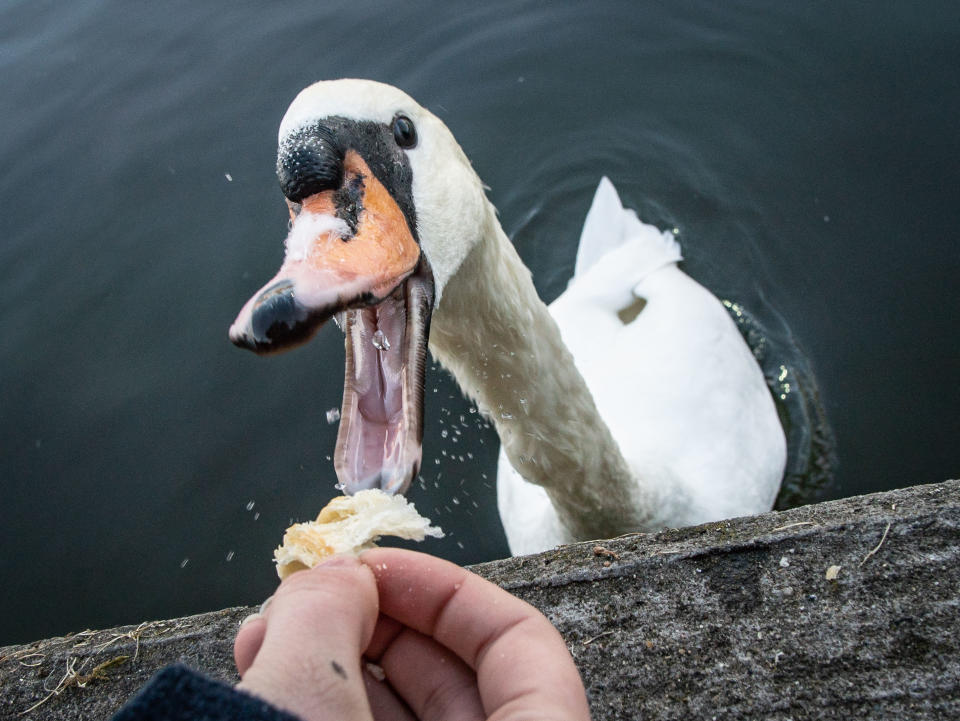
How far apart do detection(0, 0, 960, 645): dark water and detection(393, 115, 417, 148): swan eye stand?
9.51 feet

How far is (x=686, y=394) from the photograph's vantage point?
→ 3.87 metres

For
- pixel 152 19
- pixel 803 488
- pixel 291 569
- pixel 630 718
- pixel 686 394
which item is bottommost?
pixel 803 488

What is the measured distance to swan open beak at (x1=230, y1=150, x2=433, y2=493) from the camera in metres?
1.46

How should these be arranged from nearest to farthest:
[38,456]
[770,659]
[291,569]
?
1. [291,569]
2. [770,659]
3. [38,456]

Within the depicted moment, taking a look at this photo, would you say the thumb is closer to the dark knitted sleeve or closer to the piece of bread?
the dark knitted sleeve

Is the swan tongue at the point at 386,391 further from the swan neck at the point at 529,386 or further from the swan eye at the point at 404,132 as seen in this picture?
the swan eye at the point at 404,132

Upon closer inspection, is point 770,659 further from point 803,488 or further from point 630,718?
point 803,488

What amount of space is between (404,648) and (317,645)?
16.1 inches

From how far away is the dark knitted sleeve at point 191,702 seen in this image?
30.9 inches

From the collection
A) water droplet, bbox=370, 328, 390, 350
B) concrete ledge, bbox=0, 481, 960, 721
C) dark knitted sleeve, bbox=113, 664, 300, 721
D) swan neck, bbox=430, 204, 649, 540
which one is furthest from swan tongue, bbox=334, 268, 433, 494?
dark knitted sleeve, bbox=113, 664, 300, 721

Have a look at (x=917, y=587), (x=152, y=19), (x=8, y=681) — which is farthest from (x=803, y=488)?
(x=152, y=19)

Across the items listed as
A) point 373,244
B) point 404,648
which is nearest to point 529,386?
point 373,244

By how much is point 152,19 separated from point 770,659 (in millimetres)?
9060

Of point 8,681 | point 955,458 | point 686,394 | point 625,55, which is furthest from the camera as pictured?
point 625,55
